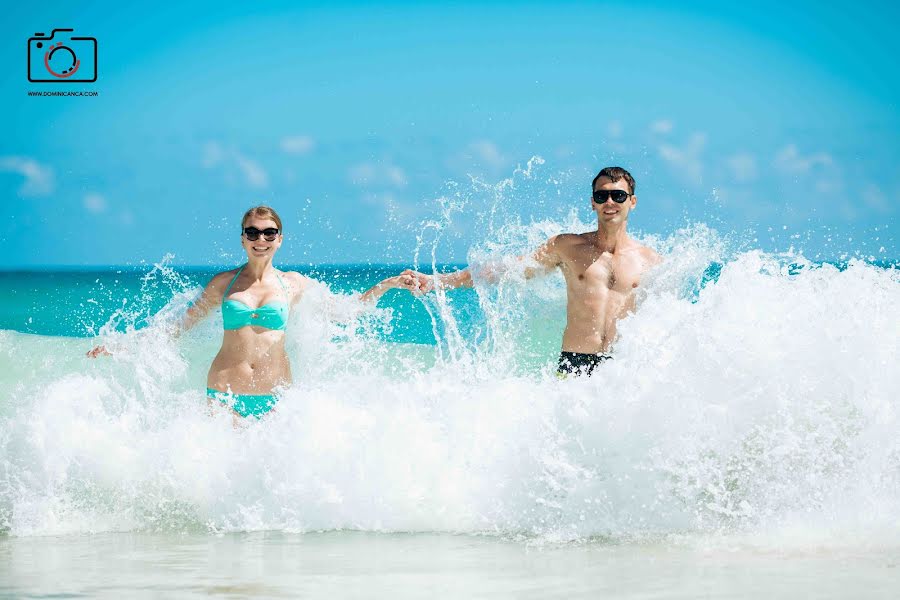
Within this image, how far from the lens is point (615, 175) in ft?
18.6

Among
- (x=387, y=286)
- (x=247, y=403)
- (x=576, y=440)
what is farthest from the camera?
(x=387, y=286)

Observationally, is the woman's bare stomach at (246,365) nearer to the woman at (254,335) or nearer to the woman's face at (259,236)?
the woman at (254,335)

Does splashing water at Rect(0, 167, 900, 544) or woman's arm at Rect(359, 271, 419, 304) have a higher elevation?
woman's arm at Rect(359, 271, 419, 304)

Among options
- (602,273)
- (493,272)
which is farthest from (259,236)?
(602,273)

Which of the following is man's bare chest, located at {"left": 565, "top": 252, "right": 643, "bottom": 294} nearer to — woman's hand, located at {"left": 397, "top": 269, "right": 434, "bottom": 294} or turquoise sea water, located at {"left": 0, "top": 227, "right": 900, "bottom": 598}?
turquoise sea water, located at {"left": 0, "top": 227, "right": 900, "bottom": 598}

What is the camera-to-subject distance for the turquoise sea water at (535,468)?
4090 millimetres

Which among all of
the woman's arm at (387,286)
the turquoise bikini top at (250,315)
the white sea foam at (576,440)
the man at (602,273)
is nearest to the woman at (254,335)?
→ the turquoise bikini top at (250,315)

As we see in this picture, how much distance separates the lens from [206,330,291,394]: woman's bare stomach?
5492mm

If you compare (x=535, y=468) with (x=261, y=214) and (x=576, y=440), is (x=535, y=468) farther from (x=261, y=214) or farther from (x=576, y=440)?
(x=261, y=214)

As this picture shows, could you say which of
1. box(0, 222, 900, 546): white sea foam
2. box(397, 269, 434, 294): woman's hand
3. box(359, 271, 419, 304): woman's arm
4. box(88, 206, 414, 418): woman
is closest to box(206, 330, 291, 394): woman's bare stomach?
box(88, 206, 414, 418): woman

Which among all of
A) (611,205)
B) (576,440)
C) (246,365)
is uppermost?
(611,205)

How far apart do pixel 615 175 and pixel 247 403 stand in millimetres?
2471

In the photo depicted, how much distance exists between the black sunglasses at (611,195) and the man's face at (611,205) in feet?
0.04

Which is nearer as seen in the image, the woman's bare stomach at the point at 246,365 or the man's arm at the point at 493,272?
→ the woman's bare stomach at the point at 246,365
